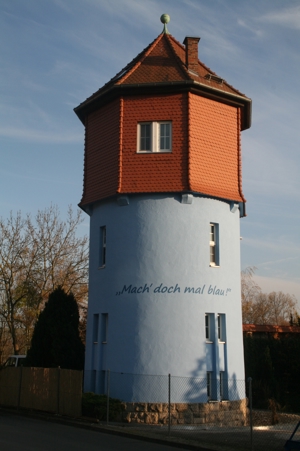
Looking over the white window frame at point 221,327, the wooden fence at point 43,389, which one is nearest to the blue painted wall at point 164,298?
the white window frame at point 221,327

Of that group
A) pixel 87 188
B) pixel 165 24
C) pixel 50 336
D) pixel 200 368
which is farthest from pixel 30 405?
pixel 165 24

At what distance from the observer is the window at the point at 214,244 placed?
2239 centimetres

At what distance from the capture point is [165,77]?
2272cm

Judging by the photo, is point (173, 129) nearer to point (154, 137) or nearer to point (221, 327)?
point (154, 137)

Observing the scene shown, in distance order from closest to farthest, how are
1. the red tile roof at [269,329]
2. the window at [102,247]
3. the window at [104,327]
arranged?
the window at [104,327] < the window at [102,247] < the red tile roof at [269,329]

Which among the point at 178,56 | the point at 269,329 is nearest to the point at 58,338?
the point at 269,329

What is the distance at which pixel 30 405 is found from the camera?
77.4 feet

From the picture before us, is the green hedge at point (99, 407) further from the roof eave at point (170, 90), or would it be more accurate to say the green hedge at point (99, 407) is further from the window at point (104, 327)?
the roof eave at point (170, 90)

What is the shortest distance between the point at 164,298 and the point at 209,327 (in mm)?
2164

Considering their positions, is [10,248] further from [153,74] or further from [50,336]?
[153,74]

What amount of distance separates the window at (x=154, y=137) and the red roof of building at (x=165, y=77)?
1493 millimetres

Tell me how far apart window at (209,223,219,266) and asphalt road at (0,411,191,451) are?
26.1 ft

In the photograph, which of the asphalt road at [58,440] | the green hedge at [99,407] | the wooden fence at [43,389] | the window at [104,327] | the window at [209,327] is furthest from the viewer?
the window at [104,327]

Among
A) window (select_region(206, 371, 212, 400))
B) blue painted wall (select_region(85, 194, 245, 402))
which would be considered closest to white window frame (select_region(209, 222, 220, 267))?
blue painted wall (select_region(85, 194, 245, 402))
